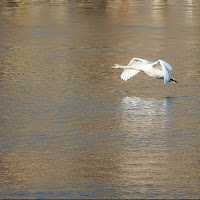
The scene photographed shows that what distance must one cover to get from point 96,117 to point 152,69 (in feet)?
9.17

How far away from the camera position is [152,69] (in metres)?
14.3

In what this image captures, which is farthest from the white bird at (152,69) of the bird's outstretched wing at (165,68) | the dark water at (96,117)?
the dark water at (96,117)

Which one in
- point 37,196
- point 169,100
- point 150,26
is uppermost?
point 37,196

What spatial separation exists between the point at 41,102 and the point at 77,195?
533 cm

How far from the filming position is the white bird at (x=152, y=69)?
1363cm

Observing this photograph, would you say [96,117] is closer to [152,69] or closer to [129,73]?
[152,69]

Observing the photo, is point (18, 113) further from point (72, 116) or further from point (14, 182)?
point (14, 182)

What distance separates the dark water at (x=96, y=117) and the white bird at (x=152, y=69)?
0.25 m

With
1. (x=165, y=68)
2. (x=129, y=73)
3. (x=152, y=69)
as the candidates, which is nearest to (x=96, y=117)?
(x=165, y=68)

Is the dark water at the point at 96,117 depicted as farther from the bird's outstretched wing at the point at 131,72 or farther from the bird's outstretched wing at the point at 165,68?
the bird's outstretched wing at the point at 165,68

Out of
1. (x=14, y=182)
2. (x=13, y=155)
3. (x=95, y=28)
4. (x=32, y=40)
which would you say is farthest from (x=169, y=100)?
(x=95, y=28)

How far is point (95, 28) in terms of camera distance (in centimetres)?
2586

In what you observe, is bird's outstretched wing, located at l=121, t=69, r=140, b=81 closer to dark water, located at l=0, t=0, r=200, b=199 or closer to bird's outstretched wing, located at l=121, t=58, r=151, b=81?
bird's outstretched wing, located at l=121, t=58, r=151, b=81

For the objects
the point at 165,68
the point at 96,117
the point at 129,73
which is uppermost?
the point at 165,68
